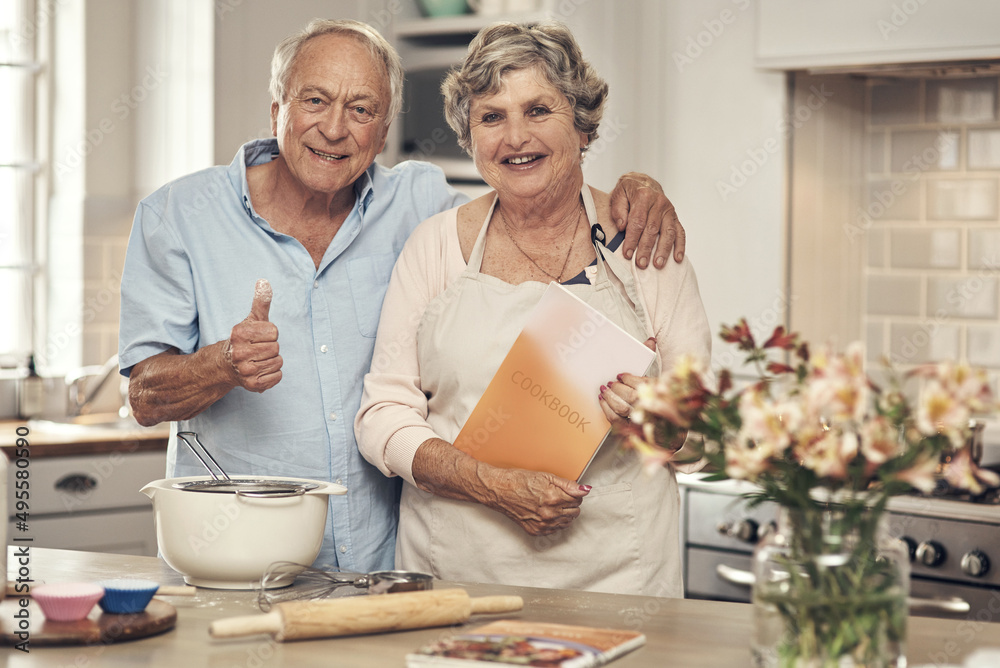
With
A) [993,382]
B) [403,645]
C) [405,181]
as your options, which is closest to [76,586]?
[403,645]

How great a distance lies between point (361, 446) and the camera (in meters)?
1.64

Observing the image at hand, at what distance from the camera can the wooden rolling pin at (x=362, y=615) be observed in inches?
44.2

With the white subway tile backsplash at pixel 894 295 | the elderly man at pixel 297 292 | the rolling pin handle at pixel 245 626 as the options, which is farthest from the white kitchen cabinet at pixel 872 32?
the rolling pin handle at pixel 245 626

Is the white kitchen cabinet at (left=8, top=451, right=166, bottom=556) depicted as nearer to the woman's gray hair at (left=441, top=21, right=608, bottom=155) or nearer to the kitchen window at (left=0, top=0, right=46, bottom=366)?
the kitchen window at (left=0, top=0, right=46, bottom=366)

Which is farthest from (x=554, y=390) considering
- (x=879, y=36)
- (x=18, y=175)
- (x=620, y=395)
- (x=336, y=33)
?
(x=18, y=175)

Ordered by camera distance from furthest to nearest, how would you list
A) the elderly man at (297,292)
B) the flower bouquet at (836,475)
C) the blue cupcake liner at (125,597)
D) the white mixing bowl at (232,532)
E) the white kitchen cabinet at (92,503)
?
the white kitchen cabinet at (92,503)
the elderly man at (297,292)
the white mixing bowl at (232,532)
the blue cupcake liner at (125,597)
the flower bouquet at (836,475)

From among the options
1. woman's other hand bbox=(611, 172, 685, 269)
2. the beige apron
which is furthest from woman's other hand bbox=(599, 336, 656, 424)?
woman's other hand bbox=(611, 172, 685, 269)

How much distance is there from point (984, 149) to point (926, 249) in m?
0.29

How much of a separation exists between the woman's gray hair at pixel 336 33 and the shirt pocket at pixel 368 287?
0.77ft

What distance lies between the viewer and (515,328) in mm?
1604

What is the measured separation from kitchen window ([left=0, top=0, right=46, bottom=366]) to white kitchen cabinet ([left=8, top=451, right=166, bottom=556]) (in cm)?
71

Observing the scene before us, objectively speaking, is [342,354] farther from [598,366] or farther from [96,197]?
[96,197]

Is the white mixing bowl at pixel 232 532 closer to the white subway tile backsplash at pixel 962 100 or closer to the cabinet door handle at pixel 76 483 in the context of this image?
the cabinet door handle at pixel 76 483

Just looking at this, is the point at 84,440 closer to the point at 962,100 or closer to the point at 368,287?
the point at 368,287
